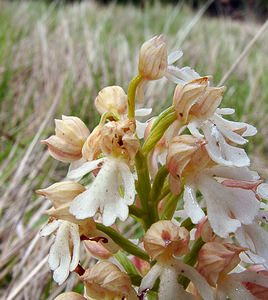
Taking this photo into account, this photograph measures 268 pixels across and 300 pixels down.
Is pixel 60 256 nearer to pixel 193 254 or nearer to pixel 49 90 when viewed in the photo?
pixel 193 254

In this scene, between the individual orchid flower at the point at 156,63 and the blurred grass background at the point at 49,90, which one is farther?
the blurred grass background at the point at 49,90

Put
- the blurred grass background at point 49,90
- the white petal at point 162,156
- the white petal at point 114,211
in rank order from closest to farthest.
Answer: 1. the white petal at point 114,211
2. the white petal at point 162,156
3. the blurred grass background at point 49,90

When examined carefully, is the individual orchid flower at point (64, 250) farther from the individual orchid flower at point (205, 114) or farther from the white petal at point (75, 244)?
the individual orchid flower at point (205, 114)

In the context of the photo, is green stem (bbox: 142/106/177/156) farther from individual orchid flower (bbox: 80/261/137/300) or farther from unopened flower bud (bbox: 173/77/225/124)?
individual orchid flower (bbox: 80/261/137/300)

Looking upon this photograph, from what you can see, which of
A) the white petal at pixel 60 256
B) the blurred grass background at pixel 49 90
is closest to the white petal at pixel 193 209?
the white petal at pixel 60 256

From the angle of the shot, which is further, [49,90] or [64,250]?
[49,90]

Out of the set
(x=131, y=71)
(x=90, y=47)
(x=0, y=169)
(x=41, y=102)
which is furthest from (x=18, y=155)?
(x=90, y=47)

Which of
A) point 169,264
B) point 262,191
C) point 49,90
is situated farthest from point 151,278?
point 49,90
